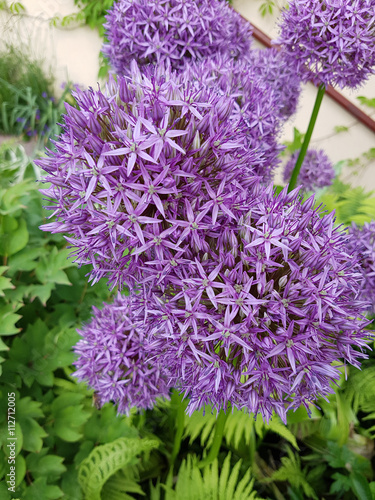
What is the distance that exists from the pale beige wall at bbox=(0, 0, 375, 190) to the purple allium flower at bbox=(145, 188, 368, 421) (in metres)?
3.31

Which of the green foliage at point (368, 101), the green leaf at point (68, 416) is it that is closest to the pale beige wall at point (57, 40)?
the green foliage at point (368, 101)

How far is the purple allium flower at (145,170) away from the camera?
646 mm

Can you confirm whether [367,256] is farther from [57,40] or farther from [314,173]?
[57,40]

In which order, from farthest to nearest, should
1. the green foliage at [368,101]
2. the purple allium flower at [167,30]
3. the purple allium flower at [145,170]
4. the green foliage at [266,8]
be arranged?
the green foliage at [266,8] → the green foliage at [368,101] → the purple allium flower at [167,30] → the purple allium flower at [145,170]

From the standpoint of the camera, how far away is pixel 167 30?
1.25m

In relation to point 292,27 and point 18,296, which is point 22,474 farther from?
point 292,27

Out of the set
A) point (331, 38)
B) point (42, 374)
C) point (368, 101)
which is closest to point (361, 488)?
point (42, 374)

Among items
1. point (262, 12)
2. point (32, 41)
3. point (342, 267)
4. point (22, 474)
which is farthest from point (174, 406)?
point (32, 41)

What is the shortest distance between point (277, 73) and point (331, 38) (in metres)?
0.32

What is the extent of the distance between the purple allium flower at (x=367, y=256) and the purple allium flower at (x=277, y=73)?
1.74ft

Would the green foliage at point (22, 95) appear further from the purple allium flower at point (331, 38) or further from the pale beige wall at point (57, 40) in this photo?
the purple allium flower at point (331, 38)

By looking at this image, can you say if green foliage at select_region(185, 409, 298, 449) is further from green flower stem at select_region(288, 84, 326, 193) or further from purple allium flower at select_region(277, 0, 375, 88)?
purple allium flower at select_region(277, 0, 375, 88)

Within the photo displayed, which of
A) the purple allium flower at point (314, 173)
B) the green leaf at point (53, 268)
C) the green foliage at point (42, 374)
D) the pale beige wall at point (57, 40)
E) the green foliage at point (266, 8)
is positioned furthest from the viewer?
the pale beige wall at point (57, 40)

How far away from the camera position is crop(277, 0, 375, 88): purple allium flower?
111 centimetres
